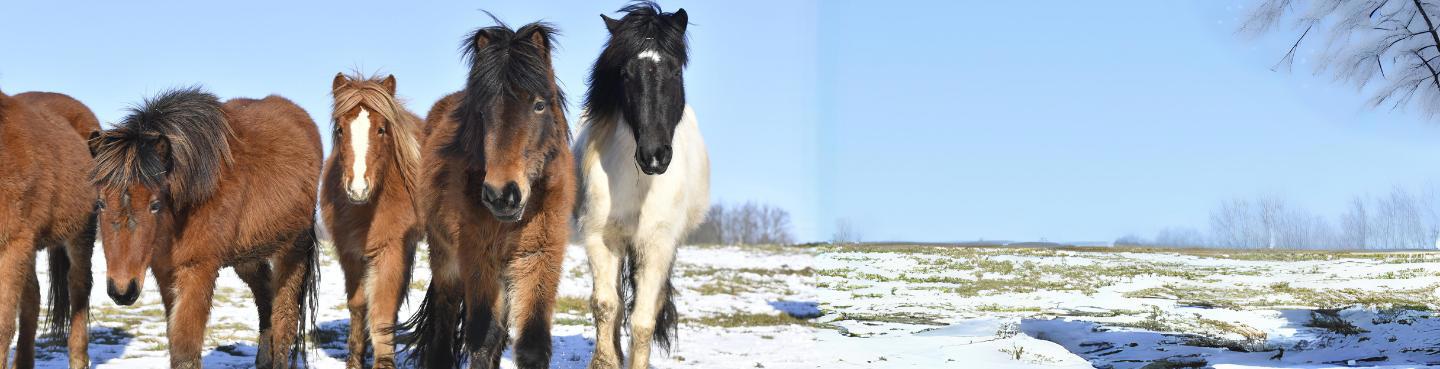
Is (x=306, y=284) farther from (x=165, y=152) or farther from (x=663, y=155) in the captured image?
(x=663, y=155)

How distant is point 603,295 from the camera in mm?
4527

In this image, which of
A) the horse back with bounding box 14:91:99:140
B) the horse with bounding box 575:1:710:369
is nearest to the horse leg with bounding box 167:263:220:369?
the horse with bounding box 575:1:710:369

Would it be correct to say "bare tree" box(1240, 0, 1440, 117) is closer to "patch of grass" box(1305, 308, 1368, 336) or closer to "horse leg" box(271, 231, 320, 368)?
"patch of grass" box(1305, 308, 1368, 336)

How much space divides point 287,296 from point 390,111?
1301 mm

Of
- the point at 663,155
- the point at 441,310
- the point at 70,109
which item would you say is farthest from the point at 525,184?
the point at 70,109

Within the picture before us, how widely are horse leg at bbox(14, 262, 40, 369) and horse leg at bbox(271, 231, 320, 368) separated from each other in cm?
131

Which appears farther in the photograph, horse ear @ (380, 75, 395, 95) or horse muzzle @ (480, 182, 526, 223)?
horse ear @ (380, 75, 395, 95)

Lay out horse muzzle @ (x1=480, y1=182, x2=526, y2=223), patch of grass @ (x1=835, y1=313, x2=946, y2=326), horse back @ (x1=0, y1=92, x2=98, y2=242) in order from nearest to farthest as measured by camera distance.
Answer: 1. horse muzzle @ (x1=480, y1=182, x2=526, y2=223)
2. horse back @ (x1=0, y1=92, x2=98, y2=242)
3. patch of grass @ (x1=835, y1=313, x2=946, y2=326)

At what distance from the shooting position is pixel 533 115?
362 cm

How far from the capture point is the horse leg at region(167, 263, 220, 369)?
4.11m

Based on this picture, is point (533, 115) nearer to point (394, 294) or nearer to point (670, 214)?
point (670, 214)

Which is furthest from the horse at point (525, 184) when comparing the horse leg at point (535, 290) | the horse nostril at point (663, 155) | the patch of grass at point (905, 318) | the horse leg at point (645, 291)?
the patch of grass at point (905, 318)

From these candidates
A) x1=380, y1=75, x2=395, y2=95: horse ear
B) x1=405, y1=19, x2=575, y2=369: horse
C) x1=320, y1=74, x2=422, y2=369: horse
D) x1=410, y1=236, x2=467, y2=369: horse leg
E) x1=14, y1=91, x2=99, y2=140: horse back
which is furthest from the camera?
x1=14, y1=91, x2=99, y2=140: horse back

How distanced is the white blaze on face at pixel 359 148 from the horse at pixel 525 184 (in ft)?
1.71
